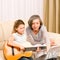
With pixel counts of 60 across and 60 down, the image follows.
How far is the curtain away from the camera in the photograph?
142 inches

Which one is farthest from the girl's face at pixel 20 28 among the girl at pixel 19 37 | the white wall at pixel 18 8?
the white wall at pixel 18 8

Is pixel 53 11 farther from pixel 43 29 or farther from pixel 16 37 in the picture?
pixel 16 37

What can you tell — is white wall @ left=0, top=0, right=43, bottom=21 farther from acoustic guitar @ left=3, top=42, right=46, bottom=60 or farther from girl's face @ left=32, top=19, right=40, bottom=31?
acoustic guitar @ left=3, top=42, right=46, bottom=60

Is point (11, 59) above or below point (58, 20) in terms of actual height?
below

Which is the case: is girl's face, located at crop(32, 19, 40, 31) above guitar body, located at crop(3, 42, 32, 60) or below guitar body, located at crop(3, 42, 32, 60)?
above

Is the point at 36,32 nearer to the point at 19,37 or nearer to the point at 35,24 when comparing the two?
the point at 35,24

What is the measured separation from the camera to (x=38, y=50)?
2154mm

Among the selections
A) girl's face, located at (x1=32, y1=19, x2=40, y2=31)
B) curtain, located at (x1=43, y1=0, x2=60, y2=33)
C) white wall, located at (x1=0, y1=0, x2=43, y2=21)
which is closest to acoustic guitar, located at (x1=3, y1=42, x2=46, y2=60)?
girl's face, located at (x1=32, y1=19, x2=40, y2=31)

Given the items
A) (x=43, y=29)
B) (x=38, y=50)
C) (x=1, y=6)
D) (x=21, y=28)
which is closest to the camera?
(x=38, y=50)

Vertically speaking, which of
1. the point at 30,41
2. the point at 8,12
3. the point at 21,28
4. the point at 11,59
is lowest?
the point at 11,59

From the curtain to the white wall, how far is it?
121 mm

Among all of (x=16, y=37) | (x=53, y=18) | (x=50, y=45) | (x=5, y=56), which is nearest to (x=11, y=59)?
(x=5, y=56)

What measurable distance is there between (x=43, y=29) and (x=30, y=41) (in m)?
0.23

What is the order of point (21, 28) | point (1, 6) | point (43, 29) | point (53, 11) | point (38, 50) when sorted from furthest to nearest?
point (53, 11)
point (1, 6)
point (43, 29)
point (21, 28)
point (38, 50)
